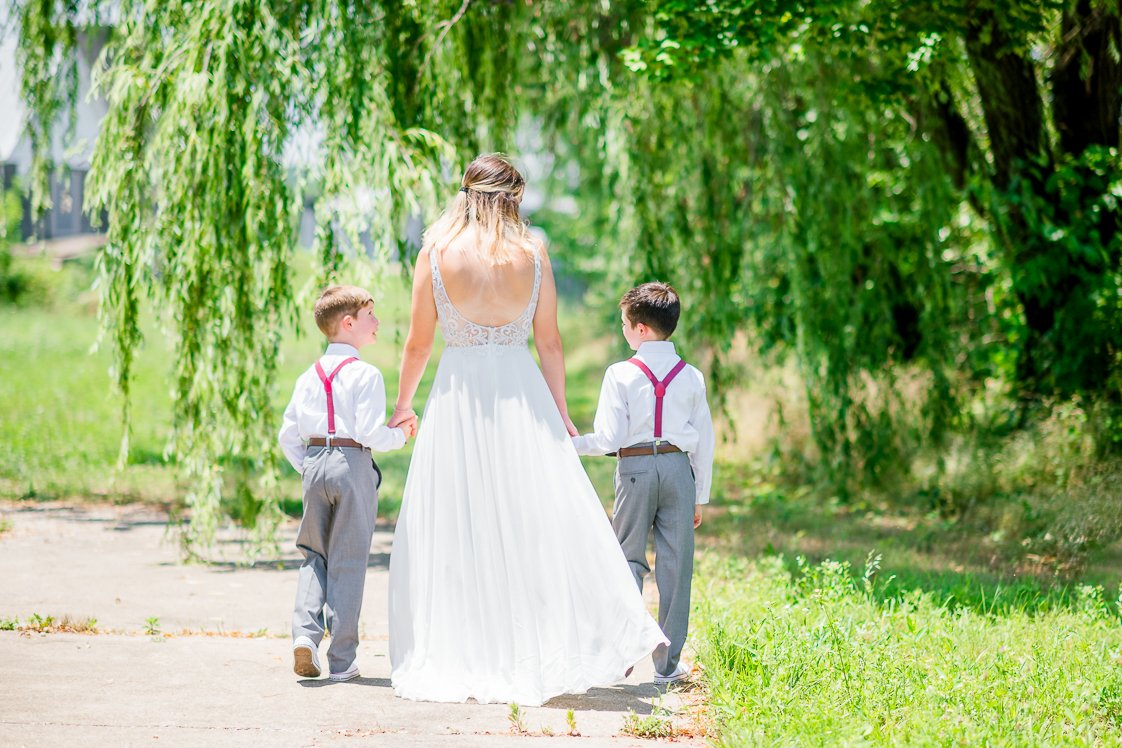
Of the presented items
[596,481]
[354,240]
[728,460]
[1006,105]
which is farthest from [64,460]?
[1006,105]

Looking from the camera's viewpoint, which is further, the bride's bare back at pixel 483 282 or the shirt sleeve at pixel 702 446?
the shirt sleeve at pixel 702 446

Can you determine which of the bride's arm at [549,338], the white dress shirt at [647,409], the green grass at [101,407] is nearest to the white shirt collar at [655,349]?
the white dress shirt at [647,409]

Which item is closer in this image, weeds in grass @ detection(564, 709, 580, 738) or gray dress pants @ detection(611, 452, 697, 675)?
weeds in grass @ detection(564, 709, 580, 738)

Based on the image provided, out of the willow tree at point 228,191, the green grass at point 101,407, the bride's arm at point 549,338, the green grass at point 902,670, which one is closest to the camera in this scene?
the green grass at point 902,670

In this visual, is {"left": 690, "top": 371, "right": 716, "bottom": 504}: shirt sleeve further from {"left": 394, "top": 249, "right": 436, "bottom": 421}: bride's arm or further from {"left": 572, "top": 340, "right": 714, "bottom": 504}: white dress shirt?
{"left": 394, "top": 249, "right": 436, "bottom": 421}: bride's arm

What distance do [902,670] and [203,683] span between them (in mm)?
2686

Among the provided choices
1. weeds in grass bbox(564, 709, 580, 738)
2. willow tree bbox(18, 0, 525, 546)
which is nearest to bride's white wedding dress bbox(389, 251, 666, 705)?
weeds in grass bbox(564, 709, 580, 738)

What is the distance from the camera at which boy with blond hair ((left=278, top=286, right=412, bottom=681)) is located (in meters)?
4.52

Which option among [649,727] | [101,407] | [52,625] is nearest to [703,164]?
[52,625]

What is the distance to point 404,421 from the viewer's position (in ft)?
14.9

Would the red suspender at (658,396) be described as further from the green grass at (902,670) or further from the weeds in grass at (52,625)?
the weeds in grass at (52,625)

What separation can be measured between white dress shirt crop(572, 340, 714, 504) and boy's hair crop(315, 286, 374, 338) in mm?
1033

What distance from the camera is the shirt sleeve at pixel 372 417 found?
175 inches

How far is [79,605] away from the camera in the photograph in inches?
231
